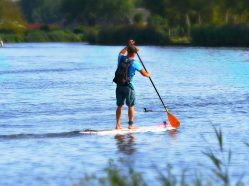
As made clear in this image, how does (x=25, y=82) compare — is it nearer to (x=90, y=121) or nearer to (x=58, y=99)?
(x=58, y=99)

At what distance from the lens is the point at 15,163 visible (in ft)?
49.3

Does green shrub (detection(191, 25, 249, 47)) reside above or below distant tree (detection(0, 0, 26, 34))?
above

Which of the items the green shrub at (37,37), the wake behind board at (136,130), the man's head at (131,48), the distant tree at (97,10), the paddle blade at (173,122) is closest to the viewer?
the man's head at (131,48)

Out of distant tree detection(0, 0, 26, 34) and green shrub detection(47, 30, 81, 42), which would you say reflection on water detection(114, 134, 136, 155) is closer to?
green shrub detection(47, 30, 81, 42)

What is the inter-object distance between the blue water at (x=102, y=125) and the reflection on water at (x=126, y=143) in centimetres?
2

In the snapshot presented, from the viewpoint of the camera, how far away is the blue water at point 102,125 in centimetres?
1457

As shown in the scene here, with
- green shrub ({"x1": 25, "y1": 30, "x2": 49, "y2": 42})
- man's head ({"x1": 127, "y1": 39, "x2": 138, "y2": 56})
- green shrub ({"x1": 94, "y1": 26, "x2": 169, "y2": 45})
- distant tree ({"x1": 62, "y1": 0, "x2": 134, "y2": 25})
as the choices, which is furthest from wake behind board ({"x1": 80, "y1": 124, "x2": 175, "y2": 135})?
distant tree ({"x1": 62, "y1": 0, "x2": 134, "y2": 25})

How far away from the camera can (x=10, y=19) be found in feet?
492

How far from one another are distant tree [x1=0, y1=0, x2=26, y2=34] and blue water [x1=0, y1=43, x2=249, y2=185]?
318ft

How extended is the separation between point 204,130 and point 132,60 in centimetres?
225

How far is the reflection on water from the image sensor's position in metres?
16.4

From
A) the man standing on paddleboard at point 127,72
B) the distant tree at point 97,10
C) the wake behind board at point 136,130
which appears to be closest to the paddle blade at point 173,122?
the wake behind board at point 136,130

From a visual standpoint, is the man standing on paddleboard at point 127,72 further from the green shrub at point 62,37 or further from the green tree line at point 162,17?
the green shrub at point 62,37

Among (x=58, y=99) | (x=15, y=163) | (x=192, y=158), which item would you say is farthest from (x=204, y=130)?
(x=58, y=99)
